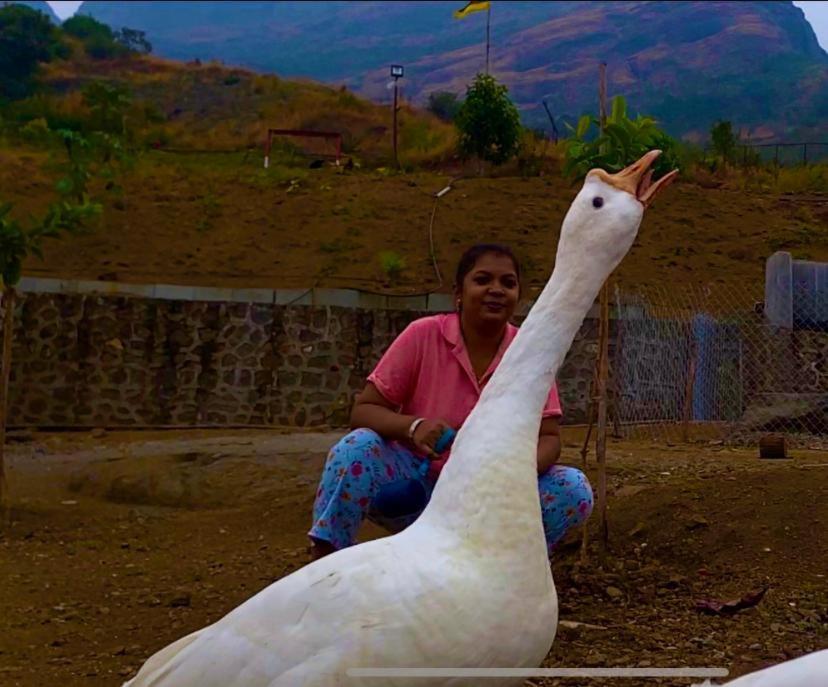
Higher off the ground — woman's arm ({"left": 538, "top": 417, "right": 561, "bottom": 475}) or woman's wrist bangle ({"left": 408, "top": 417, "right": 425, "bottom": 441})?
woman's wrist bangle ({"left": 408, "top": 417, "right": 425, "bottom": 441})

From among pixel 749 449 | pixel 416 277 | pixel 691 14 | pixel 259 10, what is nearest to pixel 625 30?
pixel 691 14

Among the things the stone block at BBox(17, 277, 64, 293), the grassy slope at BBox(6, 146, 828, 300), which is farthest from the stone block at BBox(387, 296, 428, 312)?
the stone block at BBox(17, 277, 64, 293)

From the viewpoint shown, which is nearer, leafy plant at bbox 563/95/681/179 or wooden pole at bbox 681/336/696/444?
leafy plant at bbox 563/95/681/179

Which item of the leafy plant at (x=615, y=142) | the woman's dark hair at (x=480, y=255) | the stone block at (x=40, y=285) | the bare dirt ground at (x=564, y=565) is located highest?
the leafy plant at (x=615, y=142)

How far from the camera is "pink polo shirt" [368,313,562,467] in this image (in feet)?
10.9

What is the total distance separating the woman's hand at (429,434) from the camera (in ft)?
9.81

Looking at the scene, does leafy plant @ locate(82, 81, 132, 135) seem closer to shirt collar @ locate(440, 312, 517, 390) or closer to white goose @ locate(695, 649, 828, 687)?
shirt collar @ locate(440, 312, 517, 390)

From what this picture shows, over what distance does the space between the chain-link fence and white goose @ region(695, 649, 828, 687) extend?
6999mm

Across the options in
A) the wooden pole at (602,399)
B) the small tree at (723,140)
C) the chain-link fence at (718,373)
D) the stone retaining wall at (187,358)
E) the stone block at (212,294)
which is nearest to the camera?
the wooden pole at (602,399)

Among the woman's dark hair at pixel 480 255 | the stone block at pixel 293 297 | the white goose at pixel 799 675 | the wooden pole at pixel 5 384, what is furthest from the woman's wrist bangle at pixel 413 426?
the stone block at pixel 293 297

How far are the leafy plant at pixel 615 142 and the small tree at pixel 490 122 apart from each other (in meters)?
12.2

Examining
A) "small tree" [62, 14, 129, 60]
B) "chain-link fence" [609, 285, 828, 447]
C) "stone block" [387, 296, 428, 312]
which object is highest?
"small tree" [62, 14, 129, 60]

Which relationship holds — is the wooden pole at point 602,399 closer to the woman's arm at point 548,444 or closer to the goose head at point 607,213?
the woman's arm at point 548,444

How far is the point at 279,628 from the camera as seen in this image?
2.16m
